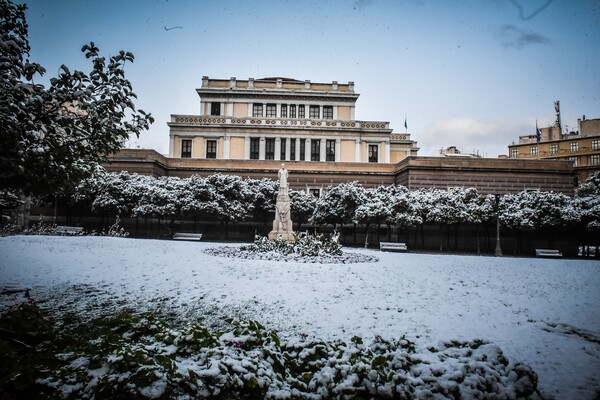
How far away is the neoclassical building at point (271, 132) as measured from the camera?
133 feet

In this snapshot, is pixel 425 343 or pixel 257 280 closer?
pixel 425 343

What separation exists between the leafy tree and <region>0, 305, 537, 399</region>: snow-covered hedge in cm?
196

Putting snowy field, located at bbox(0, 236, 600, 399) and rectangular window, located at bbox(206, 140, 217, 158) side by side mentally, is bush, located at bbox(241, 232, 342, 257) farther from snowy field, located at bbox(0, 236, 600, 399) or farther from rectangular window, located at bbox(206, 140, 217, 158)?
rectangular window, located at bbox(206, 140, 217, 158)

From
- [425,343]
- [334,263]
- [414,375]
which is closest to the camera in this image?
[414,375]

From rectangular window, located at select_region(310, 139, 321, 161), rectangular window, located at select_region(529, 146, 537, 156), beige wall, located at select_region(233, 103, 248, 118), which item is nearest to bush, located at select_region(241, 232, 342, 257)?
rectangular window, located at select_region(310, 139, 321, 161)

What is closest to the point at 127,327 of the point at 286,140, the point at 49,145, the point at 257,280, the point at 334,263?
the point at 49,145

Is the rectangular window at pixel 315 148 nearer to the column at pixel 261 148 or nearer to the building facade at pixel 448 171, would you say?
the column at pixel 261 148

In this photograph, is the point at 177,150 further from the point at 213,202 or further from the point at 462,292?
the point at 462,292

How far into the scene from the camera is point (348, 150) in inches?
1629

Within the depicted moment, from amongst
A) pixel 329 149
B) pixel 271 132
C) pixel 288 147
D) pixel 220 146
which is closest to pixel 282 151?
pixel 288 147

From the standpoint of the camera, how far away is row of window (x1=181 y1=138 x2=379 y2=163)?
40.5 m

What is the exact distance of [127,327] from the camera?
3938 millimetres

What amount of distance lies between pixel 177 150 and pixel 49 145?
37.4m

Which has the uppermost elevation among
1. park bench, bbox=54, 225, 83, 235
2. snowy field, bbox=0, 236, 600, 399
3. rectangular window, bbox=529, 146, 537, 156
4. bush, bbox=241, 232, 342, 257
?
rectangular window, bbox=529, 146, 537, 156
